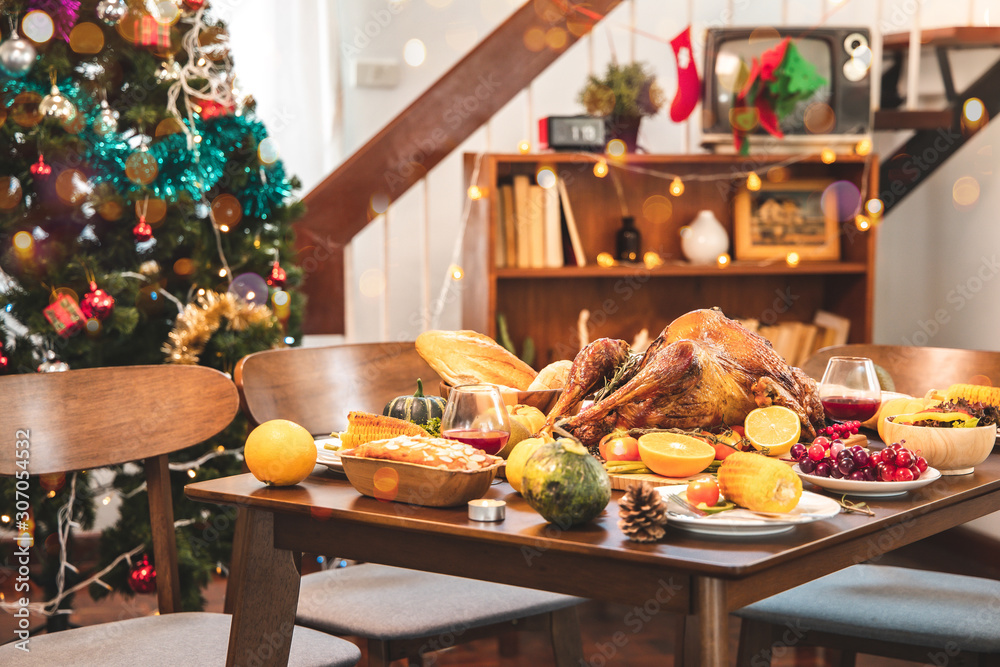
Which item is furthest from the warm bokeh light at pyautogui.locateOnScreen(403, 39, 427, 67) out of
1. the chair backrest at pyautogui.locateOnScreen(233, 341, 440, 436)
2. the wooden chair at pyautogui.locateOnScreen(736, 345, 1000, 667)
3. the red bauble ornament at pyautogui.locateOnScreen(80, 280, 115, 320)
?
the wooden chair at pyautogui.locateOnScreen(736, 345, 1000, 667)

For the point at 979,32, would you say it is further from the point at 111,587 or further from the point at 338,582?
the point at 111,587

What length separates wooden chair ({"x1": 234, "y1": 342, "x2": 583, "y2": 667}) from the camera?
1.53m

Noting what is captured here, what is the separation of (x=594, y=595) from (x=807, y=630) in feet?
2.71

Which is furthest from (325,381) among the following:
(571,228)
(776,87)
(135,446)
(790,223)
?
(790,223)

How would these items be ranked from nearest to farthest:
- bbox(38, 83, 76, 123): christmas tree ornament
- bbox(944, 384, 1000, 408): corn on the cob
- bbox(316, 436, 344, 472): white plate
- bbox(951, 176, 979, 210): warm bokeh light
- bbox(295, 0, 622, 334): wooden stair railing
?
bbox(316, 436, 344, 472): white plate → bbox(944, 384, 1000, 408): corn on the cob → bbox(38, 83, 76, 123): christmas tree ornament → bbox(295, 0, 622, 334): wooden stair railing → bbox(951, 176, 979, 210): warm bokeh light

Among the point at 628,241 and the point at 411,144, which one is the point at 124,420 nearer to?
the point at 411,144

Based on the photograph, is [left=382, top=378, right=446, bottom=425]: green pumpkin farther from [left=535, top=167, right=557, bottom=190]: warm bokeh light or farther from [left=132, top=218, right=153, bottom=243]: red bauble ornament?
[left=535, top=167, right=557, bottom=190]: warm bokeh light

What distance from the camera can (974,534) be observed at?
322cm

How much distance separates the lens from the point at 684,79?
3092 mm

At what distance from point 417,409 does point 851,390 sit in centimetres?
61

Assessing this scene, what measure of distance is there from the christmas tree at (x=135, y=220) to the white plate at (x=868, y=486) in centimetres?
169

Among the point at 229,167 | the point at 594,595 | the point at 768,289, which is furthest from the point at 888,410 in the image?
the point at 768,289

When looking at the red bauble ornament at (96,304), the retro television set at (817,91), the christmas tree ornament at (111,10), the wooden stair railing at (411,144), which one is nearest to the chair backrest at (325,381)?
the red bauble ornament at (96,304)

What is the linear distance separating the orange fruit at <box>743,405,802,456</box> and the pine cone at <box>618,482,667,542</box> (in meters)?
0.37
